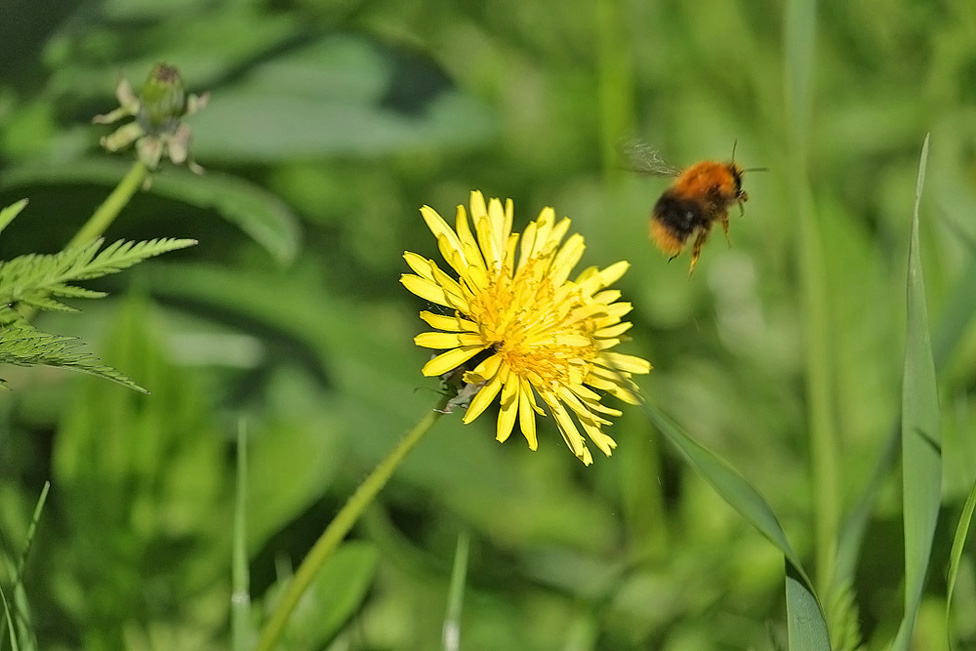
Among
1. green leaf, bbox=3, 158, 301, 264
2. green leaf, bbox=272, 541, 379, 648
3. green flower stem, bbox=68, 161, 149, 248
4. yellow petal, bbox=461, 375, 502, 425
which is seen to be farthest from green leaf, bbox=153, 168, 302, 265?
yellow petal, bbox=461, 375, 502, 425

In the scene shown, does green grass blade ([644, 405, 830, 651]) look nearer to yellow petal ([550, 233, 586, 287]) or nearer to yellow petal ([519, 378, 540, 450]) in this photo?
yellow petal ([519, 378, 540, 450])

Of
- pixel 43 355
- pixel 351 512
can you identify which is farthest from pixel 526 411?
pixel 43 355

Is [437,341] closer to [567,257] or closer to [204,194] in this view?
[567,257]

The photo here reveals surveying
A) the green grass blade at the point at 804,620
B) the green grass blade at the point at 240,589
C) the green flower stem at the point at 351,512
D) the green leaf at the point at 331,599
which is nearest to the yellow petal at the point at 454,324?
the green flower stem at the point at 351,512

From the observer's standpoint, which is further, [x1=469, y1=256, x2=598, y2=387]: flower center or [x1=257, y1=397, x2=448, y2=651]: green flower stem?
[x1=469, y1=256, x2=598, y2=387]: flower center

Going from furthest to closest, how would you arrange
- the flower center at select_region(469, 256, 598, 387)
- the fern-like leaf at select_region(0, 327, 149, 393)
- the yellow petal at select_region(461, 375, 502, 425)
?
the flower center at select_region(469, 256, 598, 387) < the yellow petal at select_region(461, 375, 502, 425) < the fern-like leaf at select_region(0, 327, 149, 393)

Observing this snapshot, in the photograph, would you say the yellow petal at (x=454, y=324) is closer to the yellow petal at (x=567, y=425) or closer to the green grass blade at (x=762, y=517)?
the yellow petal at (x=567, y=425)
